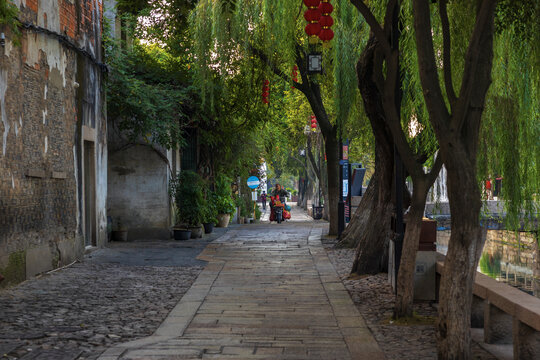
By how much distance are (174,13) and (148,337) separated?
1509cm

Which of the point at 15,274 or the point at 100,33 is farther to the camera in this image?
the point at 100,33

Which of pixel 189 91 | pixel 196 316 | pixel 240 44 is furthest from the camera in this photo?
pixel 189 91

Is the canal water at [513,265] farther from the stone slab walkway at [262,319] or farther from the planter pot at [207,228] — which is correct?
the planter pot at [207,228]

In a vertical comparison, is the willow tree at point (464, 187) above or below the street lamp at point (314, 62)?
below

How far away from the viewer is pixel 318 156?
37.4 m

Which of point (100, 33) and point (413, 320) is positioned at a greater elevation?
point (100, 33)

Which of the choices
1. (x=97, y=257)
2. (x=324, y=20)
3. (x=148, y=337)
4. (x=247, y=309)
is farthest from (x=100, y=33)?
(x=148, y=337)

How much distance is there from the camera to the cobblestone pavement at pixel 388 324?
6.05 meters

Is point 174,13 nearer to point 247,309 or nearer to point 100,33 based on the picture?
point 100,33

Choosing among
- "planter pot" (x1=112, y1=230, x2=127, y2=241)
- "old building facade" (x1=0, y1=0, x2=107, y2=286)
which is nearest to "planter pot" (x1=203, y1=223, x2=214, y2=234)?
"planter pot" (x1=112, y1=230, x2=127, y2=241)

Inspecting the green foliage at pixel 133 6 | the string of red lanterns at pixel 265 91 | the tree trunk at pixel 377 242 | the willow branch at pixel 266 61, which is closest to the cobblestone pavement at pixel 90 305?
the tree trunk at pixel 377 242

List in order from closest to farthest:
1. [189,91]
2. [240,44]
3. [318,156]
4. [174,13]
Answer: [240,44]
[189,91]
[174,13]
[318,156]

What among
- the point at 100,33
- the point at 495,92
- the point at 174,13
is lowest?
the point at 495,92

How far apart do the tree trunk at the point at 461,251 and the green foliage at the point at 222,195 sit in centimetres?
1833
